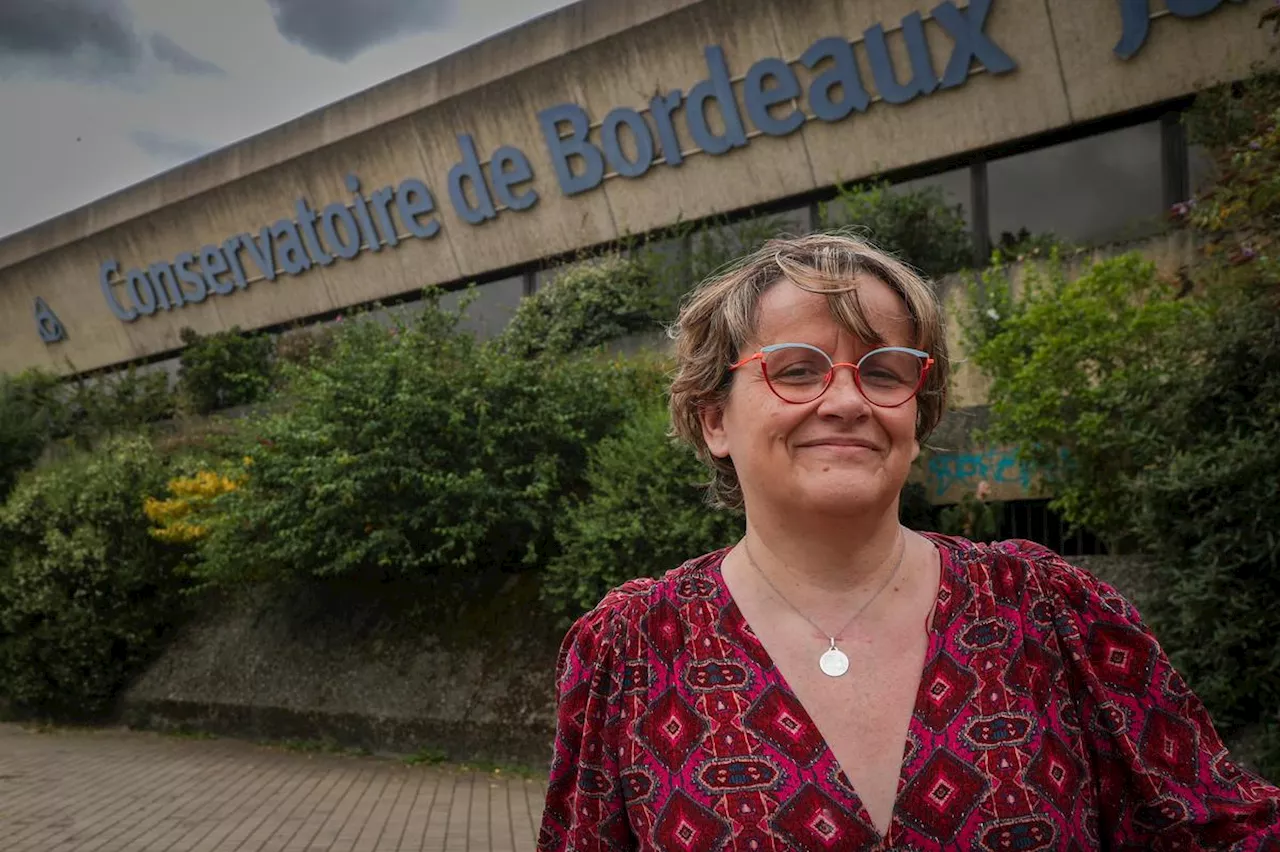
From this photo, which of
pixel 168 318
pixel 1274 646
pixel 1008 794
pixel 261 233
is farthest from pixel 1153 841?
pixel 168 318

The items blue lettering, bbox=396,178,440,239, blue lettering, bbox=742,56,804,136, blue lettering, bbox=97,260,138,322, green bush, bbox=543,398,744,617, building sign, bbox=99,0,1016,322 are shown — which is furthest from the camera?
blue lettering, bbox=97,260,138,322

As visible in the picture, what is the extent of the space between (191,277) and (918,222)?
1595 centimetres

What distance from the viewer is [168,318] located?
78.6 ft

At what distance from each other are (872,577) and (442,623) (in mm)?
8275

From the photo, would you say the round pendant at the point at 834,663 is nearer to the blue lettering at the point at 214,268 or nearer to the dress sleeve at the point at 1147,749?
the dress sleeve at the point at 1147,749

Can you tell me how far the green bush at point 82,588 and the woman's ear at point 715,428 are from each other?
34.9ft

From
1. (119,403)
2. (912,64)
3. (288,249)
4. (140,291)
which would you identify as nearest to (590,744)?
(912,64)

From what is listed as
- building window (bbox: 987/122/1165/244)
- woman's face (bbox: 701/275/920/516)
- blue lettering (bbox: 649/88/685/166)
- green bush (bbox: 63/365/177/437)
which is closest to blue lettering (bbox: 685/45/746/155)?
blue lettering (bbox: 649/88/685/166)

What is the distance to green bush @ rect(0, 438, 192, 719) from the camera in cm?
1118

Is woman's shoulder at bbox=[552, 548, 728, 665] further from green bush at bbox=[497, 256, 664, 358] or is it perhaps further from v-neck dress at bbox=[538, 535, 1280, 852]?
green bush at bbox=[497, 256, 664, 358]

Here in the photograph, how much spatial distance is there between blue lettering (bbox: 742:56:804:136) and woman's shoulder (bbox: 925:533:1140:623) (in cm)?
1241

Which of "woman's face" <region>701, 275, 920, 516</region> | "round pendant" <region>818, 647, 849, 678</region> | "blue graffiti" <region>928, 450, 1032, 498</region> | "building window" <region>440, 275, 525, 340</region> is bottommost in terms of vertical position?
"blue graffiti" <region>928, 450, 1032, 498</region>

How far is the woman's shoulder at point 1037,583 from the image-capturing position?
184 cm

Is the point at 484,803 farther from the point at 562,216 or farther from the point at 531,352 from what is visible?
the point at 562,216
